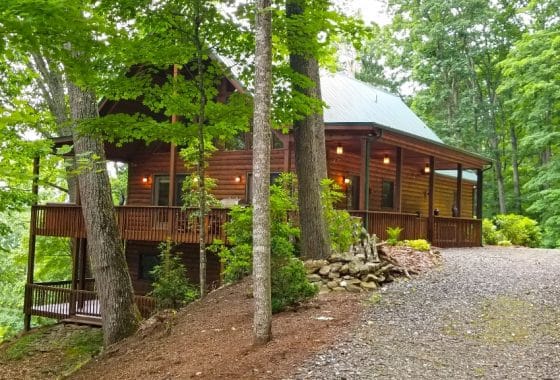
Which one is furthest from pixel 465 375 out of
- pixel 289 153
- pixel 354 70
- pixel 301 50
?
pixel 354 70

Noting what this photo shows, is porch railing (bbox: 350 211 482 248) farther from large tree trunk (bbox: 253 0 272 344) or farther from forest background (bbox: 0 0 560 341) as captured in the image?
large tree trunk (bbox: 253 0 272 344)

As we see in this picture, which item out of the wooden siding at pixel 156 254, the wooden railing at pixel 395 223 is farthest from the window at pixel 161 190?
the wooden railing at pixel 395 223

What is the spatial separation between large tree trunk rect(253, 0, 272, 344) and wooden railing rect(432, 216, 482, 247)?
1079cm

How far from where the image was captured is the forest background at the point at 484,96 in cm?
2208

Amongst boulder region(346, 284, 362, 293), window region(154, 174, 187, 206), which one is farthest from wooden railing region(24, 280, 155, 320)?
boulder region(346, 284, 362, 293)

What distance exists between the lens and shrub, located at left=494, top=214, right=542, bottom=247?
19766 millimetres

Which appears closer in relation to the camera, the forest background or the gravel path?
the gravel path

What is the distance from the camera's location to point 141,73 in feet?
A: 26.0

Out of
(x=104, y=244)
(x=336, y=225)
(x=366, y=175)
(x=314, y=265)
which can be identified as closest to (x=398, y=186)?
(x=366, y=175)

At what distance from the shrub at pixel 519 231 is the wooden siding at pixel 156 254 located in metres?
11.2

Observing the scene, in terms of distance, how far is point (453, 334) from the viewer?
18.1ft

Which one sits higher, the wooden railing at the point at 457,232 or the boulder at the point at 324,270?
the wooden railing at the point at 457,232

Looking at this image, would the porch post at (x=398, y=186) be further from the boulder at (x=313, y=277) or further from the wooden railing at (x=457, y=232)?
the boulder at (x=313, y=277)

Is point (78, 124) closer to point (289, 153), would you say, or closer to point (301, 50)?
point (301, 50)
